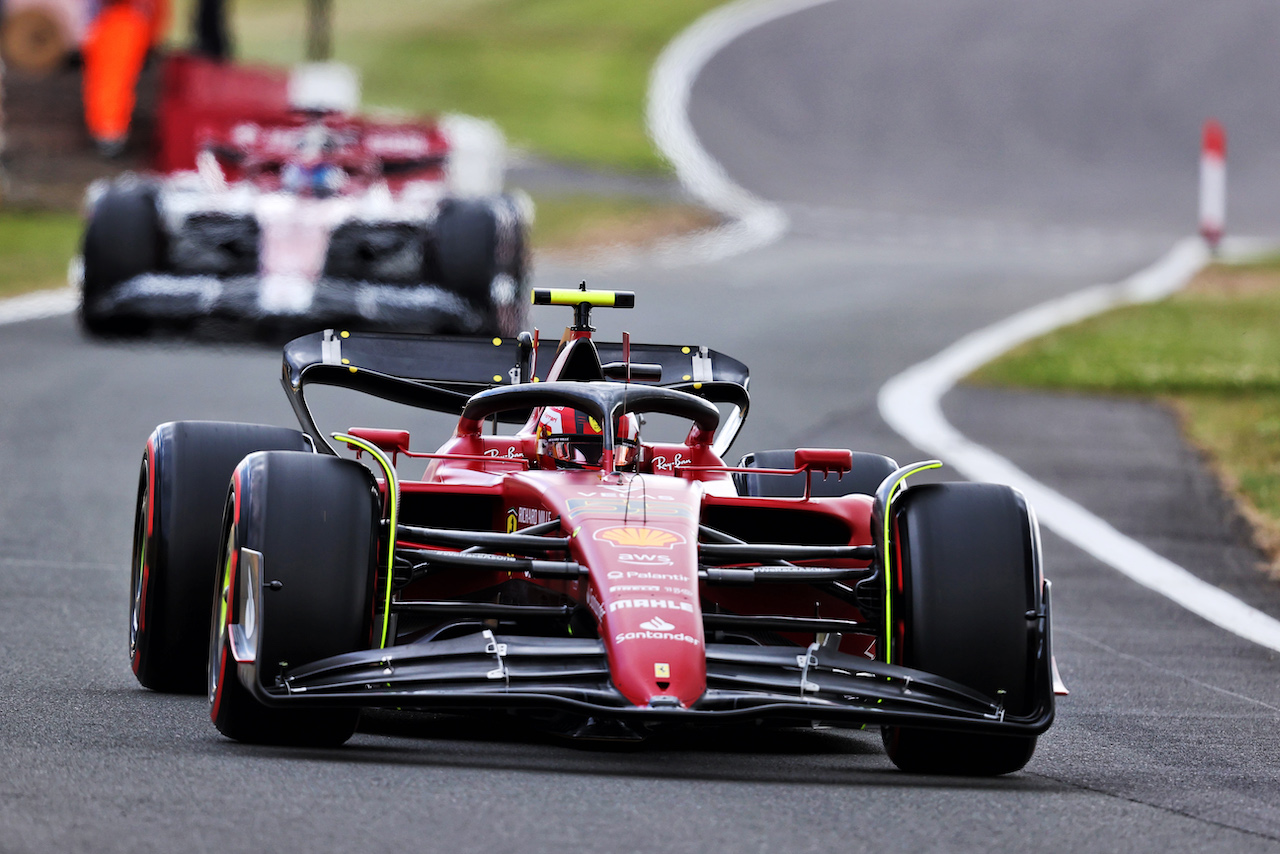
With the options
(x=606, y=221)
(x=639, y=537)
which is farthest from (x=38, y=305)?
(x=639, y=537)

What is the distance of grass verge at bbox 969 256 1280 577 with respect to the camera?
40.3 feet

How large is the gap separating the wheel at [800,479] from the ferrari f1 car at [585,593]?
0.69m

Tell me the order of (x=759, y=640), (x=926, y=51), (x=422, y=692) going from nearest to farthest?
(x=422, y=692) < (x=759, y=640) < (x=926, y=51)

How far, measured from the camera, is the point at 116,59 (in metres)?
30.2

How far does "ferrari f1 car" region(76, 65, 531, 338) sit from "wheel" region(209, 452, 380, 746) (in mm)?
9848

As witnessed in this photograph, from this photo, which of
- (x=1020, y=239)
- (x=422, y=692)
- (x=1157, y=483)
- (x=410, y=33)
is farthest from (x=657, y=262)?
(x=410, y=33)

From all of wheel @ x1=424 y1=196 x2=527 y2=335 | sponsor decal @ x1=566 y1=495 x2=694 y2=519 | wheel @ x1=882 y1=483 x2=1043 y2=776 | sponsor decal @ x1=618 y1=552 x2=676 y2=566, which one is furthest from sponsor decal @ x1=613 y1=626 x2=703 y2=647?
wheel @ x1=424 y1=196 x2=527 y2=335

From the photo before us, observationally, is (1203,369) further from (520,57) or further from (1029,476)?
(520,57)

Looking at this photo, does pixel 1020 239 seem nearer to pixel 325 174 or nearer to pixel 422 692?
pixel 325 174

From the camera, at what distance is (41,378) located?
48.4 feet

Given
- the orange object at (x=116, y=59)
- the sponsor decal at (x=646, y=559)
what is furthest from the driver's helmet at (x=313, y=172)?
the orange object at (x=116, y=59)

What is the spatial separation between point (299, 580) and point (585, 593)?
2.48 ft

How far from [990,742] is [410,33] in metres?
48.2

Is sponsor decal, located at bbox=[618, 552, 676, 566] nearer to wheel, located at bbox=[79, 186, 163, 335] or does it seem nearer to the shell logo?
the shell logo
